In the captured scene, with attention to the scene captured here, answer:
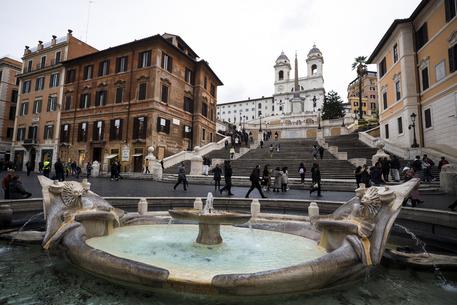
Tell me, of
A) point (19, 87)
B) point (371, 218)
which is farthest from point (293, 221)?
point (19, 87)

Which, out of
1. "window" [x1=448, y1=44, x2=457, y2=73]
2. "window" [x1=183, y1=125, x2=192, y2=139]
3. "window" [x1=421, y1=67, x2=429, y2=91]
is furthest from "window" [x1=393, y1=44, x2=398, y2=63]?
"window" [x1=183, y1=125, x2=192, y2=139]

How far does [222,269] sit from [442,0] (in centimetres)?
2532

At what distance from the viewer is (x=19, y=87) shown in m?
39.2

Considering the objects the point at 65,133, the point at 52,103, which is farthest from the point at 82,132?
the point at 52,103

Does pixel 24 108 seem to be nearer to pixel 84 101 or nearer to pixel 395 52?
pixel 84 101

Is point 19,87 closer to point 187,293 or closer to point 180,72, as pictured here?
point 180,72

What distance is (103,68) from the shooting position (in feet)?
104

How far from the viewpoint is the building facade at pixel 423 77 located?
61.6 feet

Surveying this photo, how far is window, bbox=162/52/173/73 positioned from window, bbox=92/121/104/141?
9613 mm

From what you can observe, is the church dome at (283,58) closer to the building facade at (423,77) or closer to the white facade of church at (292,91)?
the white facade of church at (292,91)

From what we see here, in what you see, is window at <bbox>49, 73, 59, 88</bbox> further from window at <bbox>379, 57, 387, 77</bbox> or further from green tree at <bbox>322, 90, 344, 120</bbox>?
green tree at <bbox>322, 90, 344, 120</bbox>

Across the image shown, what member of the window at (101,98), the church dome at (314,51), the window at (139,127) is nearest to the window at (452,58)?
the window at (139,127)

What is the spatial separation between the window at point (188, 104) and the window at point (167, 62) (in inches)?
155

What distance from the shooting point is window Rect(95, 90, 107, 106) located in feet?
102
